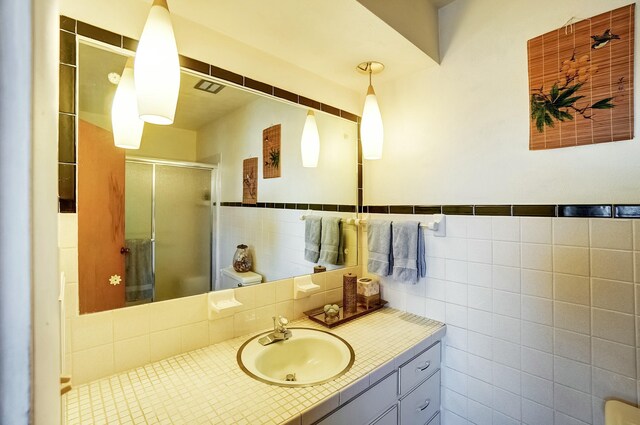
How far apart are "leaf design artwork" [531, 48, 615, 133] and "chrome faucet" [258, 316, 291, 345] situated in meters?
1.35

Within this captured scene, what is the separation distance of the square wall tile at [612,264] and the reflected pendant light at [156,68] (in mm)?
1516

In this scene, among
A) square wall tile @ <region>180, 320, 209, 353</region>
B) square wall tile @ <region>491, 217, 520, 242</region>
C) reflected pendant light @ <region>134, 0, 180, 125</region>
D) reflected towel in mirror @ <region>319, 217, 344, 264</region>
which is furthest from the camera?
reflected towel in mirror @ <region>319, 217, 344, 264</region>

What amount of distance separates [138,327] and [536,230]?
159cm

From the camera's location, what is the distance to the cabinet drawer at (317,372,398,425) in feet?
3.09

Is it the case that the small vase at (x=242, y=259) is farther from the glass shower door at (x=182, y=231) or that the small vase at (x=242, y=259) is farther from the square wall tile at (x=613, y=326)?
the square wall tile at (x=613, y=326)

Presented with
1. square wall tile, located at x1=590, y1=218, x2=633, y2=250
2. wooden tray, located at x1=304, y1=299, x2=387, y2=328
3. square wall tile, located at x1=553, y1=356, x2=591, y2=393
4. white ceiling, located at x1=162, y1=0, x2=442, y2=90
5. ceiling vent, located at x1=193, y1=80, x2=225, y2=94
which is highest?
white ceiling, located at x1=162, y1=0, x2=442, y2=90

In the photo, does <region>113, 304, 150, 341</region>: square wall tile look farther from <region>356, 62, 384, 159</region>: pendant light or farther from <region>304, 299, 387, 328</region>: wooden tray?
<region>356, 62, 384, 159</region>: pendant light

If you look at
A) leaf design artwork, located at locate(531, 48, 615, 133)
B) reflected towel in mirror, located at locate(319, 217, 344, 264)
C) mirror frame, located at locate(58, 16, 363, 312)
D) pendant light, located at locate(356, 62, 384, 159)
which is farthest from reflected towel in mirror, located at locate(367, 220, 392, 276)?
mirror frame, located at locate(58, 16, 363, 312)

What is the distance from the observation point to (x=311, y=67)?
154 cm

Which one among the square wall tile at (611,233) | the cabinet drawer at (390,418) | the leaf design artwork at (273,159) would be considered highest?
the leaf design artwork at (273,159)

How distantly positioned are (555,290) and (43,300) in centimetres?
149

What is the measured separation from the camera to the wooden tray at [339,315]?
143 cm

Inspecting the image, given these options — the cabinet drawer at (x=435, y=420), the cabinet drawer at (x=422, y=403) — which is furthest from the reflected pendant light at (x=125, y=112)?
the cabinet drawer at (x=435, y=420)

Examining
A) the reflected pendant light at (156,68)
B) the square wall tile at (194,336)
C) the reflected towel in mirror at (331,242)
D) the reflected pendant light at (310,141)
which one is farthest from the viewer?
the reflected towel in mirror at (331,242)
